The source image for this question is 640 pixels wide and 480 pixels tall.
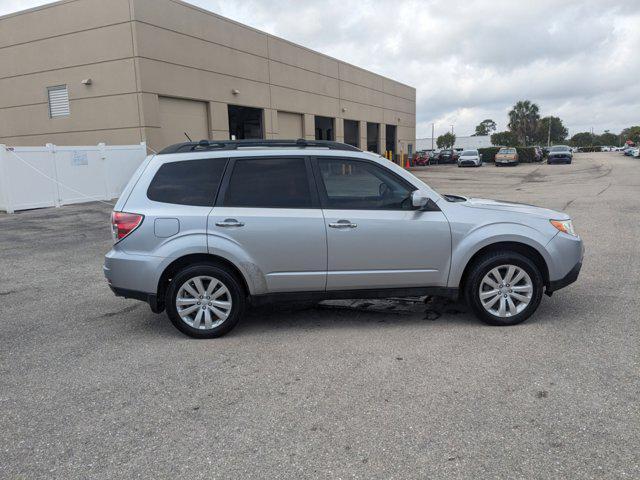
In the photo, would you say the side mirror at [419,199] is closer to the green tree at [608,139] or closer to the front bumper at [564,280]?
the front bumper at [564,280]

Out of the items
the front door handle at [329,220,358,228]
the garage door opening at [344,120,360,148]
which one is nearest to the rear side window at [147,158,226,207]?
the front door handle at [329,220,358,228]

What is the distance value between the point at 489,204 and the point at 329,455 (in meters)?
3.25

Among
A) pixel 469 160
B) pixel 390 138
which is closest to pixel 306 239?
pixel 390 138

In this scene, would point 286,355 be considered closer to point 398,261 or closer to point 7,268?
point 398,261

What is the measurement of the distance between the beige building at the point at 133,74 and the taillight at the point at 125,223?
1664 centimetres

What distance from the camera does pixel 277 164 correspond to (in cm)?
508

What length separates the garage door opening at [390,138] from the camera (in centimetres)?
4509

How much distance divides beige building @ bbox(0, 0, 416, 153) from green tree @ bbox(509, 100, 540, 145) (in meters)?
83.5

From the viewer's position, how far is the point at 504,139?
102875 millimetres

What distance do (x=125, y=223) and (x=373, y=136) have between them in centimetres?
3916

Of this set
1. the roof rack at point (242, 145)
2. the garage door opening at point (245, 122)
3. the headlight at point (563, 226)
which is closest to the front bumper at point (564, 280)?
the headlight at point (563, 226)

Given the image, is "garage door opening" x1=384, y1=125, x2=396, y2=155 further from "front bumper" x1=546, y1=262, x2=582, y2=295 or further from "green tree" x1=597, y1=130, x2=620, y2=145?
"green tree" x1=597, y1=130, x2=620, y2=145

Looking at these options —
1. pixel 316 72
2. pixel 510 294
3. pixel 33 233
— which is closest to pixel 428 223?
pixel 510 294

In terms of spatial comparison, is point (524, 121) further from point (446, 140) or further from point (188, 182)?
point (188, 182)
